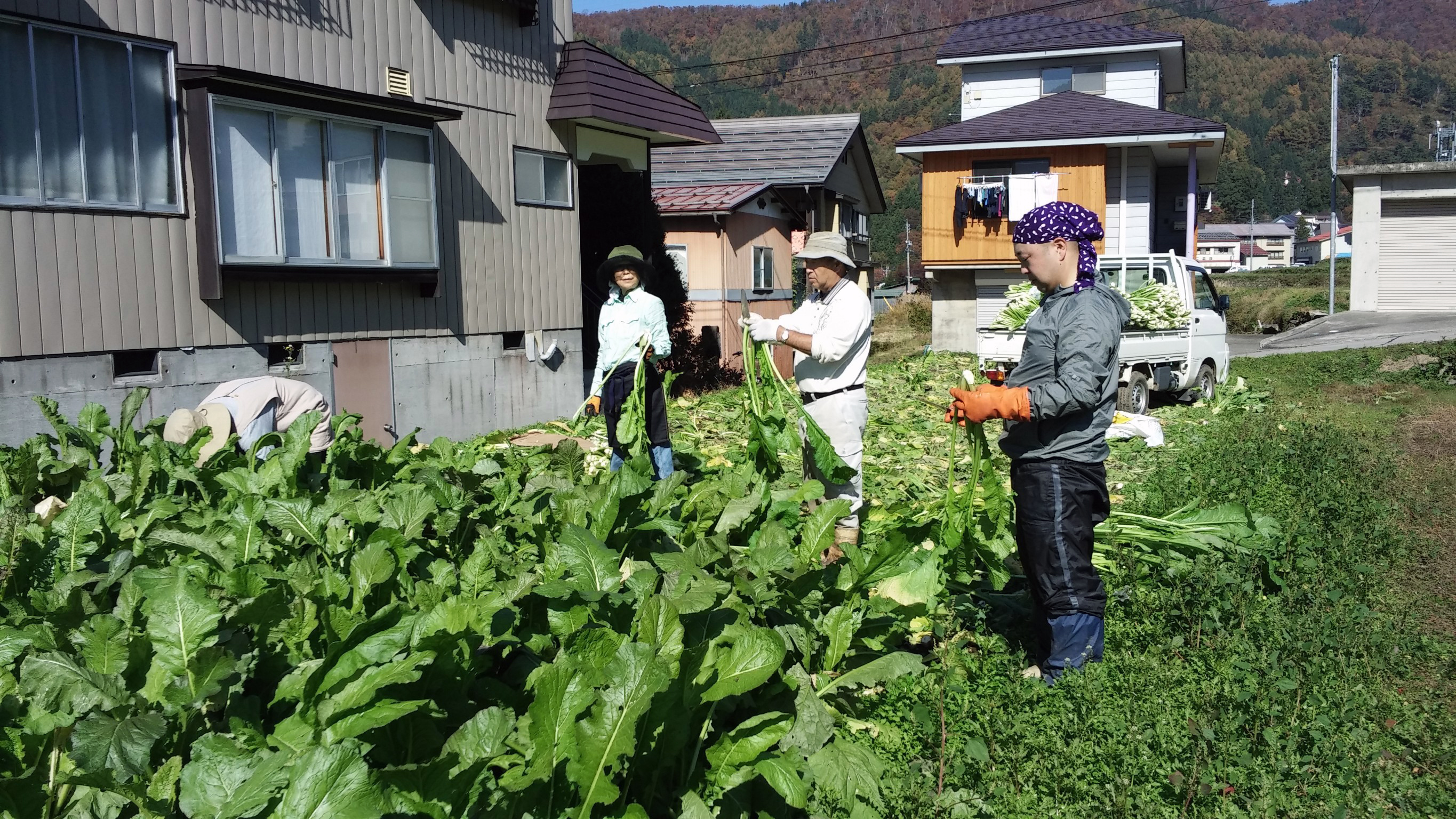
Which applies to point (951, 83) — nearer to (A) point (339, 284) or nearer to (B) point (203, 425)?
(A) point (339, 284)

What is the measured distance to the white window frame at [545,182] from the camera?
14.6m

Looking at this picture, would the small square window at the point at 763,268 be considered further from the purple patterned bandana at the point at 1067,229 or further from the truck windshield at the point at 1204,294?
the purple patterned bandana at the point at 1067,229

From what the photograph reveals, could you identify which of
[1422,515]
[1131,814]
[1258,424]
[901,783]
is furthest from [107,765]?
[1258,424]

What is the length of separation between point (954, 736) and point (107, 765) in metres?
2.85

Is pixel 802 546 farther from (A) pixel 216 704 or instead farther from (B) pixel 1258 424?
(B) pixel 1258 424

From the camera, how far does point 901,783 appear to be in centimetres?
354

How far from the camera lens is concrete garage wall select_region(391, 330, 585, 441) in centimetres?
1308

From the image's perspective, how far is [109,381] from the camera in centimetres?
968

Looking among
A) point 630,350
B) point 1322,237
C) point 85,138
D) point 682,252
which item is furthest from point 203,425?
point 1322,237

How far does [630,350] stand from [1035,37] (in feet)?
107

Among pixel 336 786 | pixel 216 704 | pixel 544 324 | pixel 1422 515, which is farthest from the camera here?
pixel 544 324

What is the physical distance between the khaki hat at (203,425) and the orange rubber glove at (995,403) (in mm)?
3393

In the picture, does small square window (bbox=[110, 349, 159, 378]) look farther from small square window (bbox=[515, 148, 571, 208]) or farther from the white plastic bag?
the white plastic bag

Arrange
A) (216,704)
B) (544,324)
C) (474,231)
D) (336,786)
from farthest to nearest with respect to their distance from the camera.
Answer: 1. (544,324)
2. (474,231)
3. (216,704)
4. (336,786)
